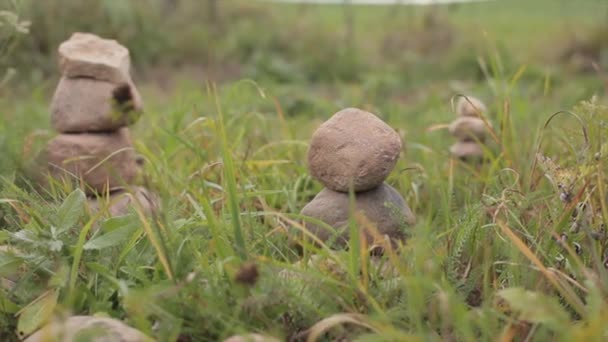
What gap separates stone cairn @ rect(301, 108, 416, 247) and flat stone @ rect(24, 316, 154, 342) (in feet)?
2.43

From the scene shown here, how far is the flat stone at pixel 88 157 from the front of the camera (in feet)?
7.65

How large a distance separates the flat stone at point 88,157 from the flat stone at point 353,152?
0.76 m

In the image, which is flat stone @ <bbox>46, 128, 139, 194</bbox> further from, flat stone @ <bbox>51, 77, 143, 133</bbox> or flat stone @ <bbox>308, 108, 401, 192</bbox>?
flat stone @ <bbox>308, 108, 401, 192</bbox>

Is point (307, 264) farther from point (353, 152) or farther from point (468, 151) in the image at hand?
point (468, 151)

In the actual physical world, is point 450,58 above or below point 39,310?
below

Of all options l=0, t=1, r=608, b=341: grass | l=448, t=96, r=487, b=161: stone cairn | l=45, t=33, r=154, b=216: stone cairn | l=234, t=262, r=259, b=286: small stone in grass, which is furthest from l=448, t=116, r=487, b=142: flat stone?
l=234, t=262, r=259, b=286: small stone in grass

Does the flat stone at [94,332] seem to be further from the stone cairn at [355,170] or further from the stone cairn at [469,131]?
the stone cairn at [469,131]

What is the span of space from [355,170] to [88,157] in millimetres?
996

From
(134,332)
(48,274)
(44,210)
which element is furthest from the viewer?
(44,210)

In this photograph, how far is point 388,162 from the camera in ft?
6.31

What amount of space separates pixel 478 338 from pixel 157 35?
6743 mm

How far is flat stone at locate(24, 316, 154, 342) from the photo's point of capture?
124cm

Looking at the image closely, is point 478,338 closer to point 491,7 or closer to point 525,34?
point 525,34

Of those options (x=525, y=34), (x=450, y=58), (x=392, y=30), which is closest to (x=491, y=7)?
(x=525, y=34)
